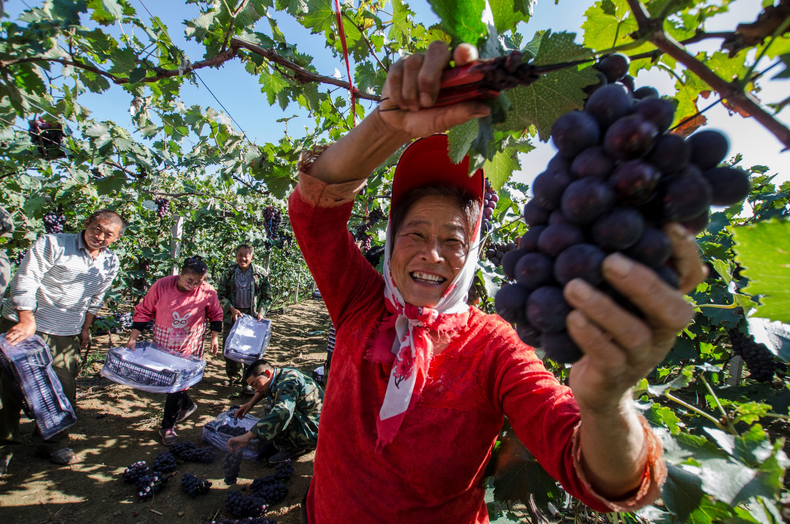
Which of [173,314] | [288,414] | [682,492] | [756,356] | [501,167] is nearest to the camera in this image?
[682,492]

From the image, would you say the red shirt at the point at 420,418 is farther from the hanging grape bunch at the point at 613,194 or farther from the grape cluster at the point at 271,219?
the grape cluster at the point at 271,219

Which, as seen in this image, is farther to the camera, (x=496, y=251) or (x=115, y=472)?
(x=115, y=472)

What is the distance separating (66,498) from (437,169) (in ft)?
15.5

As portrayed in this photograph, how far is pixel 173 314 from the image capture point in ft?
15.7

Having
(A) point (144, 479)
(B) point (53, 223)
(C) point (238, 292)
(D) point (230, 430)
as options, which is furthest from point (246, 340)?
(B) point (53, 223)

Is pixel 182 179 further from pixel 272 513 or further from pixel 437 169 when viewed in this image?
pixel 437 169

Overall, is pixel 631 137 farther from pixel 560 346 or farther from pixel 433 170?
pixel 433 170

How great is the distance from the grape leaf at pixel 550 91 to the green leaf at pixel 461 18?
0.12 metres

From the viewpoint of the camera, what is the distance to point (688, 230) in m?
0.56

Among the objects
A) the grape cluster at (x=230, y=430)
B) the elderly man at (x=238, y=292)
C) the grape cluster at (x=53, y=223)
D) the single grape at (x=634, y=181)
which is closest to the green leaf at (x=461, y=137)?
the single grape at (x=634, y=181)

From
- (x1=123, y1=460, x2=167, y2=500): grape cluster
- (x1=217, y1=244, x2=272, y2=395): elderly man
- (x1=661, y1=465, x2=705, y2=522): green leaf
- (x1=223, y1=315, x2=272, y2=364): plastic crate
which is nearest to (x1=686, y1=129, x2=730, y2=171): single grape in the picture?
(x1=661, y1=465, x2=705, y2=522): green leaf

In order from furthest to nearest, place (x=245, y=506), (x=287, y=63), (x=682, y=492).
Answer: (x=245, y=506) → (x=287, y=63) → (x=682, y=492)

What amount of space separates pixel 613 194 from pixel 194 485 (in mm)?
4614

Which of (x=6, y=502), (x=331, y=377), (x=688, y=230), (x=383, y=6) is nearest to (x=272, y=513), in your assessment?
(x=6, y=502)
